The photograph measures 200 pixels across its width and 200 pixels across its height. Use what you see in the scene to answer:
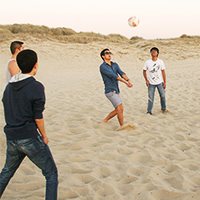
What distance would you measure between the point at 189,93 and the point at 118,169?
6975mm

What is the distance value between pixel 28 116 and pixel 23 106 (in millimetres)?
102

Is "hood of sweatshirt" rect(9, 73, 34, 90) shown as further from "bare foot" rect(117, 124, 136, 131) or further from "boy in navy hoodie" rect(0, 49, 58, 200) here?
"bare foot" rect(117, 124, 136, 131)

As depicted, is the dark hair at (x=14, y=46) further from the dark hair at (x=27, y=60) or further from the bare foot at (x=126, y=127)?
the bare foot at (x=126, y=127)

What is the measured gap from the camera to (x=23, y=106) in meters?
Result: 3.06

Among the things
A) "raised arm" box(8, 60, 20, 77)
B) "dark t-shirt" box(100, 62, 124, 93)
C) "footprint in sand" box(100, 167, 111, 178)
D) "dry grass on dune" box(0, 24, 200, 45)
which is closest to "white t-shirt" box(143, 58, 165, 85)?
"dark t-shirt" box(100, 62, 124, 93)

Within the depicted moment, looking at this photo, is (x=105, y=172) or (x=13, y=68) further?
(x=13, y=68)

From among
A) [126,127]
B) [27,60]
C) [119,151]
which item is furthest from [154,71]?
[27,60]

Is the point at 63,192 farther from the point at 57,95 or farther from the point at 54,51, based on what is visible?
the point at 54,51

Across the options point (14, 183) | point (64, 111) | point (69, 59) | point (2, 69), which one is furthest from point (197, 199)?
point (69, 59)

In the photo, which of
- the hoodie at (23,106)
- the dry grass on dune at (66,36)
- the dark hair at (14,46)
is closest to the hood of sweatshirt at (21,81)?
the hoodie at (23,106)

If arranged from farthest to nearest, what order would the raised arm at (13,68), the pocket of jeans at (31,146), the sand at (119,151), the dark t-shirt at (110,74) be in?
the dark t-shirt at (110,74) < the raised arm at (13,68) < the sand at (119,151) < the pocket of jeans at (31,146)

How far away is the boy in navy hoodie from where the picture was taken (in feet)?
9.97

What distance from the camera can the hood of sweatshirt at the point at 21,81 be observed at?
3045 millimetres

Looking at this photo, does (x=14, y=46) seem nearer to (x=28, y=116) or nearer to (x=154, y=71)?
(x=28, y=116)
